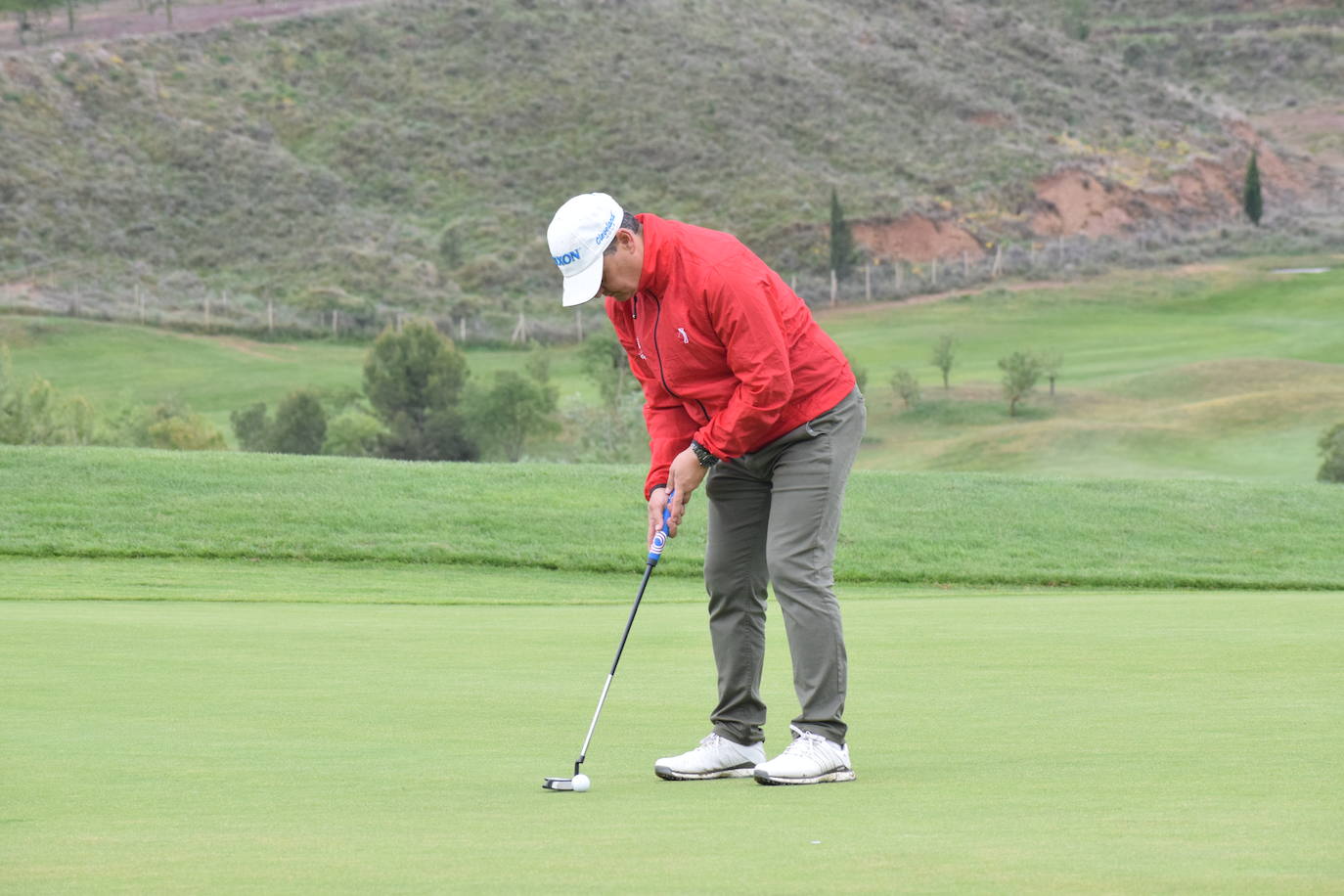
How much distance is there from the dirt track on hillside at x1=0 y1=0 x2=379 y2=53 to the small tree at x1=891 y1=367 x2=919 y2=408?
5342 cm

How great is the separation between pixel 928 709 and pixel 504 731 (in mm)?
1820

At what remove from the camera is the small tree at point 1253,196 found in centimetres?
8062

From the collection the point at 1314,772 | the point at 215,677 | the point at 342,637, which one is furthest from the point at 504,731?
the point at 342,637

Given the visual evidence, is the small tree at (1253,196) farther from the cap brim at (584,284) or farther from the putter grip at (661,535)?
the cap brim at (584,284)

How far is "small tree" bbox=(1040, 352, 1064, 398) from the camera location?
5188 cm

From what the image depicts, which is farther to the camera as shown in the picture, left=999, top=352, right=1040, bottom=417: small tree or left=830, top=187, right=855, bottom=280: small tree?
left=830, top=187, right=855, bottom=280: small tree

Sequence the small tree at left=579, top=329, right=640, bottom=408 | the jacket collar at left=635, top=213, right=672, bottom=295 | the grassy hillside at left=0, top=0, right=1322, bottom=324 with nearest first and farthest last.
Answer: the jacket collar at left=635, top=213, right=672, bottom=295 < the small tree at left=579, top=329, right=640, bottom=408 < the grassy hillside at left=0, top=0, right=1322, bottom=324

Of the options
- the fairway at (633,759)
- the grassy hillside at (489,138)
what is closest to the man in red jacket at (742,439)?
the fairway at (633,759)

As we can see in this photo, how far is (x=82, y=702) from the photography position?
281 inches

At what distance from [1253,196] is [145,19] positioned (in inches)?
2346

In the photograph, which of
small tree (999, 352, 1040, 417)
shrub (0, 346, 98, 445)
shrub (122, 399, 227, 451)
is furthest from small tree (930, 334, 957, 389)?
shrub (0, 346, 98, 445)

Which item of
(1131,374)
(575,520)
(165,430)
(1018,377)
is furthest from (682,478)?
(1131,374)

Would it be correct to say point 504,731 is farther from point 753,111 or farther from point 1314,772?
point 753,111

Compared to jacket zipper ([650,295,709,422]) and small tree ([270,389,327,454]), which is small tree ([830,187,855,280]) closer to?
small tree ([270,389,327,454])
